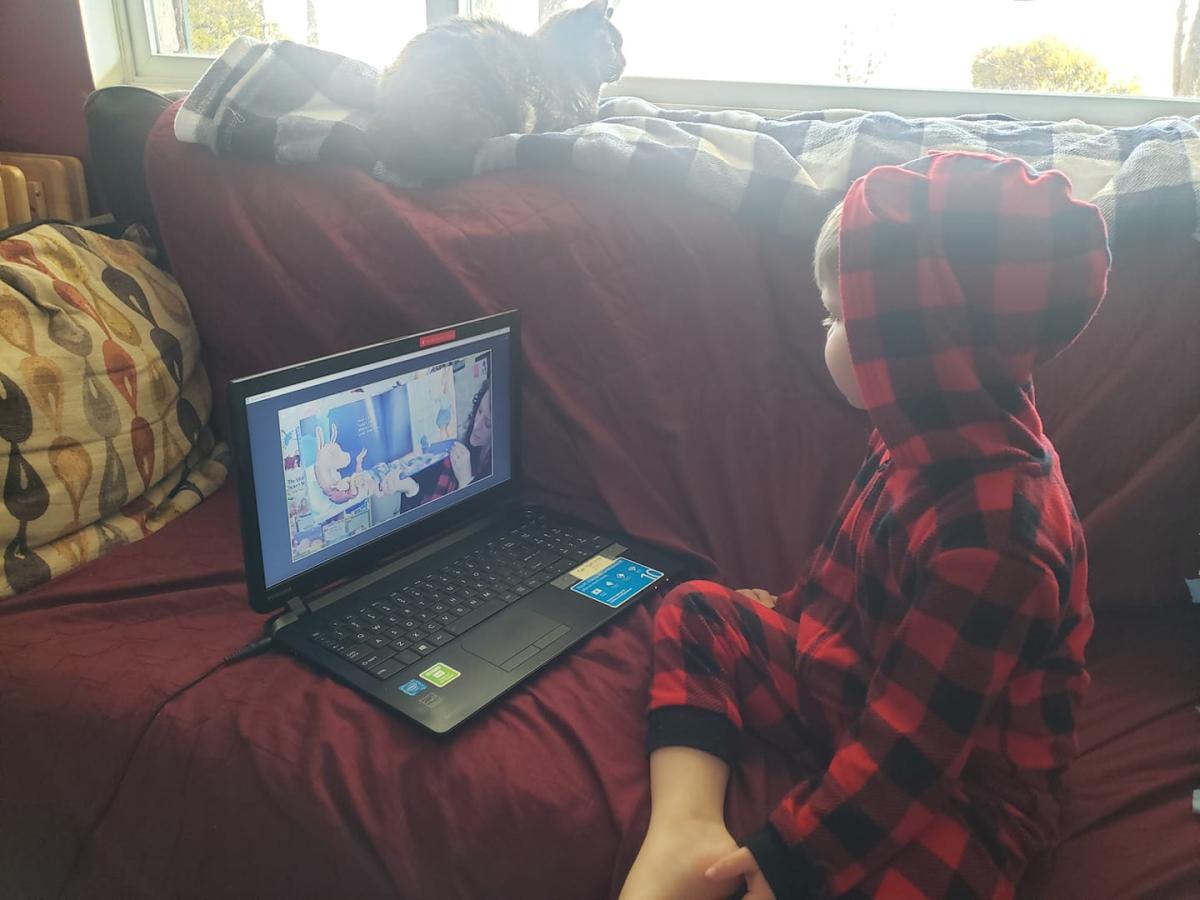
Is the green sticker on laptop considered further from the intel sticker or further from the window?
the window

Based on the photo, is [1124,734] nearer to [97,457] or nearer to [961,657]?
[961,657]

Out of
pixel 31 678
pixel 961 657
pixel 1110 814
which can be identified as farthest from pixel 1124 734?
pixel 31 678

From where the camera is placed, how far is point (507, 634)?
903mm

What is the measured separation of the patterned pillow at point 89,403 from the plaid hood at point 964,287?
84cm

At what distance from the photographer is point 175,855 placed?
31.2 inches

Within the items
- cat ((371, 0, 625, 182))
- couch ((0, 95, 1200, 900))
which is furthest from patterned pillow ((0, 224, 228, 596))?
cat ((371, 0, 625, 182))

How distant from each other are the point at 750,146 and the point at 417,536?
64cm

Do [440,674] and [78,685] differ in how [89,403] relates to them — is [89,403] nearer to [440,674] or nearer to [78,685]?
[78,685]

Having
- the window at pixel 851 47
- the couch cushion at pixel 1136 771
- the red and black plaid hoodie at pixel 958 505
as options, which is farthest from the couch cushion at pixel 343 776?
the window at pixel 851 47

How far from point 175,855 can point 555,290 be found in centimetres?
73

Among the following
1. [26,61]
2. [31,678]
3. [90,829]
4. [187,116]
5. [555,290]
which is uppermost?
[26,61]

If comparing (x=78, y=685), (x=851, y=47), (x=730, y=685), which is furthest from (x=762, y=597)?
(x=851, y=47)

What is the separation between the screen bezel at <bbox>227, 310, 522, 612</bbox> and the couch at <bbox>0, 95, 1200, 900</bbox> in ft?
0.19

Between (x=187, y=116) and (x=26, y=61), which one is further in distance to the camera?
(x=26, y=61)
